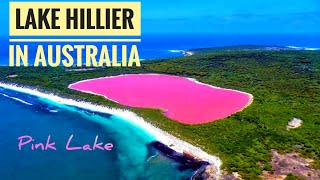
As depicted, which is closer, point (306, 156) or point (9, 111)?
point (306, 156)

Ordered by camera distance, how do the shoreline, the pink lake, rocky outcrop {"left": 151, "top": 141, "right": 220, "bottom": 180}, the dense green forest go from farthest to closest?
the pink lake, the dense green forest, the shoreline, rocky outcrop {"left": 151, "top": 141, "right": 220, "bottom": 180}

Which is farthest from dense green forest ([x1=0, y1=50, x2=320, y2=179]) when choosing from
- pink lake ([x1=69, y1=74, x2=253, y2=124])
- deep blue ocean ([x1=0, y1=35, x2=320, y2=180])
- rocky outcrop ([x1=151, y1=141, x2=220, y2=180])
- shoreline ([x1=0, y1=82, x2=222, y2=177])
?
deep blue ocean ([x1=0, y1=35, x2=320, y2=180])

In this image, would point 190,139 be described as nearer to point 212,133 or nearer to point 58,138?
point 212,133

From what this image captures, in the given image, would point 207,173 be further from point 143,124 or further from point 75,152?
point 143,124

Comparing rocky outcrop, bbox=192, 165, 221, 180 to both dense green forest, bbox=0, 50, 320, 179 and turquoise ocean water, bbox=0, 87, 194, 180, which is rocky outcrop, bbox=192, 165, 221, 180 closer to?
turquoise ocean water, bbox=0, 87, 194, 180

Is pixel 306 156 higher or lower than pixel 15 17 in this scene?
lower

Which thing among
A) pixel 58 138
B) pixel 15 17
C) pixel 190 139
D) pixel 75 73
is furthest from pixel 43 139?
pixel 75 73

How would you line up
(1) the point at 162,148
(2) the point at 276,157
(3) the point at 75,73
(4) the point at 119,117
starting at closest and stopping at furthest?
1. (2) the point at 276,157
2. (1) the point at 162,148
3. (4) the point at 119,117
4. (3) the point at 75,73

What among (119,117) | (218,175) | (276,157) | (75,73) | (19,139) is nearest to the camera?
(218,175)
